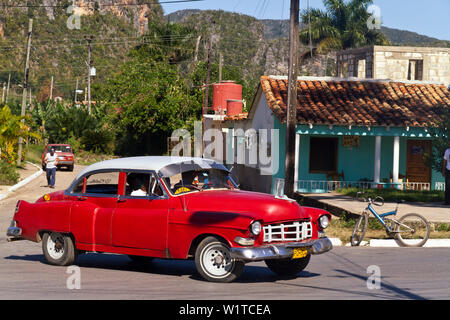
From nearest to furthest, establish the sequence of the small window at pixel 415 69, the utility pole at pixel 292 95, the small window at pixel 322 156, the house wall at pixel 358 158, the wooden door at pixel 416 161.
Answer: the utility pole at pixel 292 95 → the house wall at pixel 358 158 → the small window at pixel 322 156 → the wooden door at pixel 416 161 → the small window at pixel 415 69

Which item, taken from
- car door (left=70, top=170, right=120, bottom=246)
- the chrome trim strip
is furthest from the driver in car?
the chrome trim strip

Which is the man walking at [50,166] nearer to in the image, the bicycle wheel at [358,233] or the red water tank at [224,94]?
the red water tank at [224,94]

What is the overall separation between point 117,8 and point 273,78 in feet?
444

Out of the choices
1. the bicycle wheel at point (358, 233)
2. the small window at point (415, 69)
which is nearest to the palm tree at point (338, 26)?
the small window at point (415, 69)

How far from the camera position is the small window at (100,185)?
11.3m

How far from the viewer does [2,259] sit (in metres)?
12.2

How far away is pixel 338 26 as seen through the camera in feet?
193

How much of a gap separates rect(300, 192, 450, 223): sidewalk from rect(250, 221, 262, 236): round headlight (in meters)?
8.37

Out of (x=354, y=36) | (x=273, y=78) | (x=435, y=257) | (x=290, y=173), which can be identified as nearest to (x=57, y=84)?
(x=354, y=36)

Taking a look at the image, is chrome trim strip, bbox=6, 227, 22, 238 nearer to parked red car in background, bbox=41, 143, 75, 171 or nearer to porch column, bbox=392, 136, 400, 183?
porch column, bbox=392, 136, 400, 183

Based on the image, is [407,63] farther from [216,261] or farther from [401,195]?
[216,261]

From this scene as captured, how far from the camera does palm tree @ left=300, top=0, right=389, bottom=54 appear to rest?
2248 inches

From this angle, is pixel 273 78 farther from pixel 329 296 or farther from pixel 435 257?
pixel 329 296

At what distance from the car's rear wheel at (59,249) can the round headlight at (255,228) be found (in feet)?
10.8
